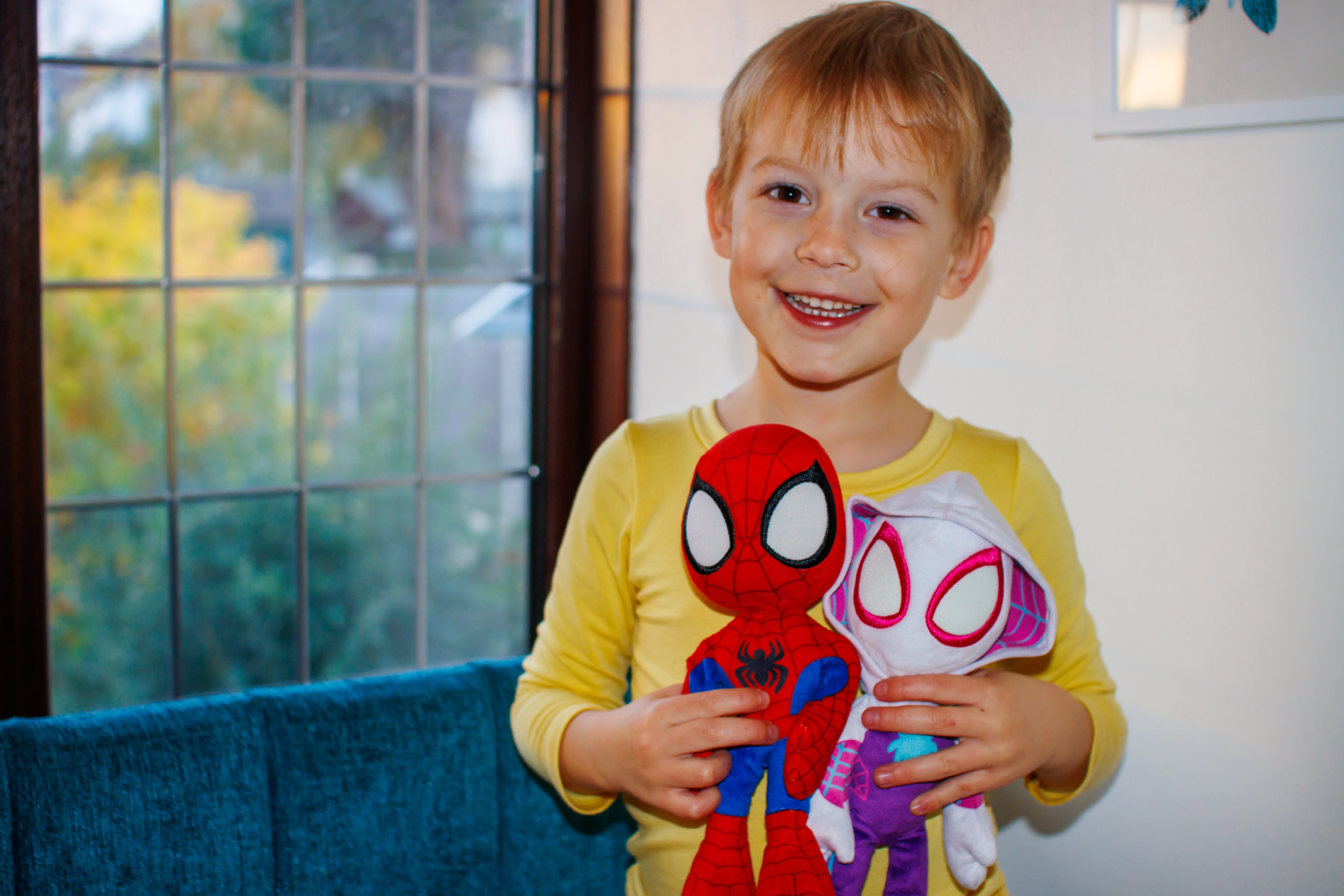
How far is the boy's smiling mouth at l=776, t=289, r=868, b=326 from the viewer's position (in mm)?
780

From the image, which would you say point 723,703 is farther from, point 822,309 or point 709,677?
point 822,309

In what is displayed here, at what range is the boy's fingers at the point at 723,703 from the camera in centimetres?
68

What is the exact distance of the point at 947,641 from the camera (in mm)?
680

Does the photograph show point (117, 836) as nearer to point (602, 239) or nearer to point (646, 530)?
point (646, 530)

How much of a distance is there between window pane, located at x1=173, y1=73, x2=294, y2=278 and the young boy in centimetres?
89

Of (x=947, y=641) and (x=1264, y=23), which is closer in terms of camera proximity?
(x=947, y=641)

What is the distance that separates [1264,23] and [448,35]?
46.6 inches

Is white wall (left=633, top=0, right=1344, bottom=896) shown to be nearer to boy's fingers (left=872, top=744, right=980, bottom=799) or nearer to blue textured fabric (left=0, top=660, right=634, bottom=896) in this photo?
boy's fingers (left=872, top=744, right=980, bottom=799)

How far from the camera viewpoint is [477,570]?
1741 millimetres

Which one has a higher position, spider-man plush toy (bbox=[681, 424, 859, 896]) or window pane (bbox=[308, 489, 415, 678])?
spider-man plush toy (bbox=[681, 424, 859, 896])

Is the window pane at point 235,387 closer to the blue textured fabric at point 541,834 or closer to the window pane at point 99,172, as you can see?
the window pane at point 99,172

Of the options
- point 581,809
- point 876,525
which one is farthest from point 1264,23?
point 581,809

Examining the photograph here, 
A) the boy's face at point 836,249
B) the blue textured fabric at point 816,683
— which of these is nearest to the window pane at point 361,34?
the boy's face at point 836,249

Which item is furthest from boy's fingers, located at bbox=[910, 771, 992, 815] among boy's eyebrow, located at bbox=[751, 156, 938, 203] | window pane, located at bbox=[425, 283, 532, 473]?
Result: window pane, located at bbox=[425, 283, 532, 473]
